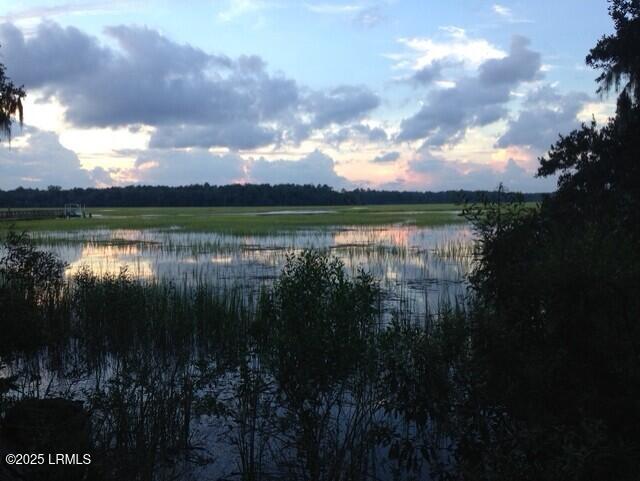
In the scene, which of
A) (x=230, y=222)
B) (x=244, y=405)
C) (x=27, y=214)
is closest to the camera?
(x=244, y=405)

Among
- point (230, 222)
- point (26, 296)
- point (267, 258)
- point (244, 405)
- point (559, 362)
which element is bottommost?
point (244, 405)

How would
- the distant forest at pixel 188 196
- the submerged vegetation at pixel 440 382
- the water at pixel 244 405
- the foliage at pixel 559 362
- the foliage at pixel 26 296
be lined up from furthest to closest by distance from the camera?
the distant forest at pixel 188 196 → the foliage at pixel 26 296 → the water at pixel 244 405 → the submerged vegetation at pixel 440 382 → the foliage at pixel 559 362

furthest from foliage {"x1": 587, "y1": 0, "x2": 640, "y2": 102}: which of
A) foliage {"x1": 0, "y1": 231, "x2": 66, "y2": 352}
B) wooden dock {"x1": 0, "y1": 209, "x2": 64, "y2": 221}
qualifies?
wooden dock {"x1": 0, "y1": 209, "x2": 64, "y2": 221}

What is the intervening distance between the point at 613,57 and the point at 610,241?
9640mm

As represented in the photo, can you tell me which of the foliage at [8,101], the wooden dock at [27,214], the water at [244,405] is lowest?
the water at [244,405]

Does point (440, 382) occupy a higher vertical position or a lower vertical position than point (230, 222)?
lower

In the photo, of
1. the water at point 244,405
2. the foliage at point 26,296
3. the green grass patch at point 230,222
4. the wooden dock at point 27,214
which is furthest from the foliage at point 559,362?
the wooden dock at point 27,214

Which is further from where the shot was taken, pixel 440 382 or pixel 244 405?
pixel 244 405

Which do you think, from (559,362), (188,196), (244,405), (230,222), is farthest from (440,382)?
(188,196)

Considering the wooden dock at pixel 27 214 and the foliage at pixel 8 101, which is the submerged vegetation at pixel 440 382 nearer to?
the foliage at pixel 8 101

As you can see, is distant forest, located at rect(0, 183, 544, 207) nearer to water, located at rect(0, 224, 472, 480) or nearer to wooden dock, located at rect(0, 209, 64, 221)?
wooden dock, located at rect(0, 209, 64, 221)

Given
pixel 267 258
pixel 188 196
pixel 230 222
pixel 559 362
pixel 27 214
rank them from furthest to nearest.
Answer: pixel 188 196
pixel 27 214
pixel 230 222
pixel 267 258
pixel 559 362

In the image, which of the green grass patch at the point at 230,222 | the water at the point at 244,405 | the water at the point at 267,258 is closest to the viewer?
the water at the point at 244,405

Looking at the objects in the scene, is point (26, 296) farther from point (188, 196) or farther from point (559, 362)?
point (188, 196)
